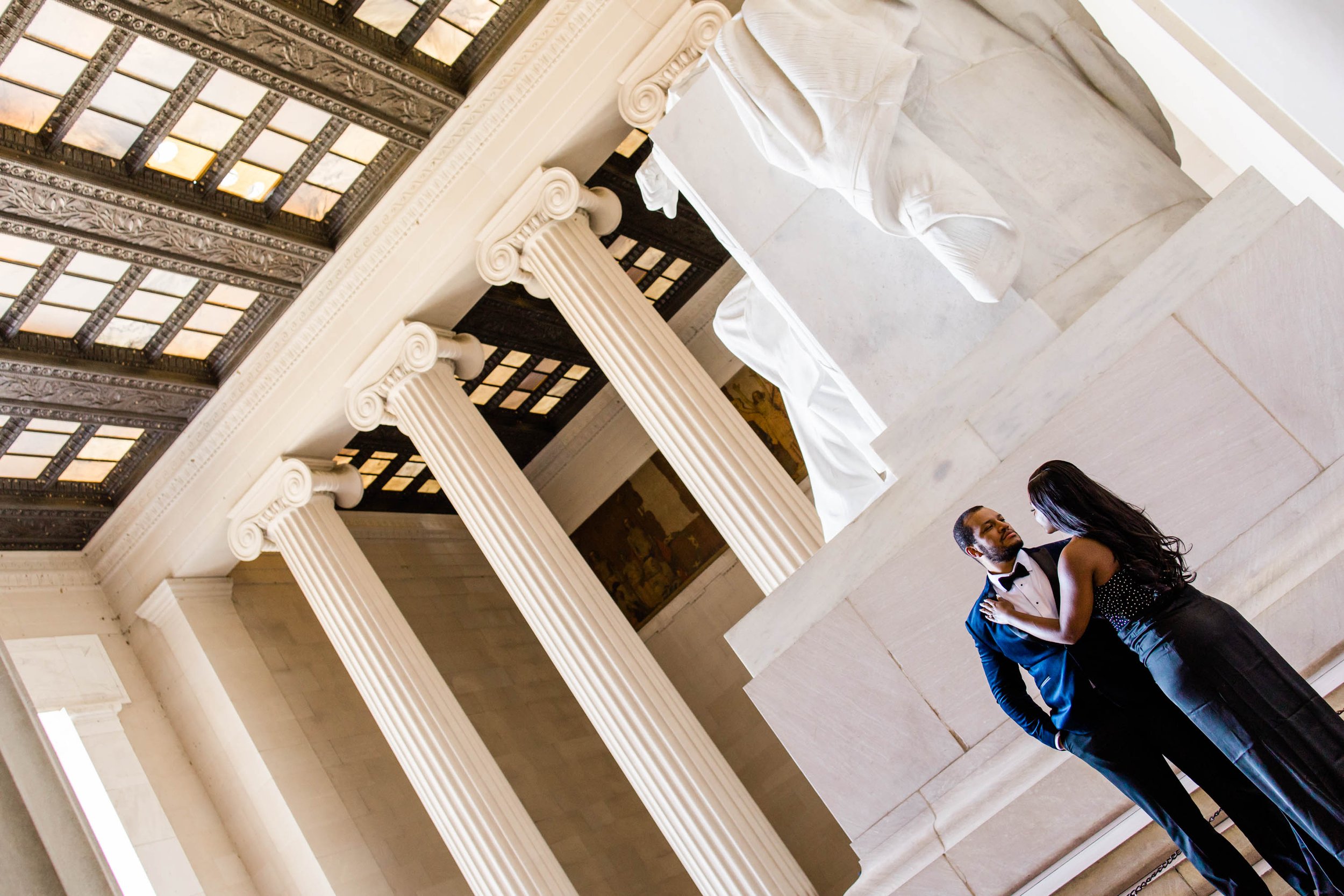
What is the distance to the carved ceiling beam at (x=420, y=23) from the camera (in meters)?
9.75

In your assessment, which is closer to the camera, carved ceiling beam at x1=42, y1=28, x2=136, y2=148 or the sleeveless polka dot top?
the sleeveless polka dot top

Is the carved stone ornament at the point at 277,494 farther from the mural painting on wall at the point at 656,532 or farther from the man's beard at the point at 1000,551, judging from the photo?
the man's beard at the point at 1000,551

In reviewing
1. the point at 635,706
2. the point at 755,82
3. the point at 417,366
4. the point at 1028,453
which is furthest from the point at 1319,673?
the point at 417,366

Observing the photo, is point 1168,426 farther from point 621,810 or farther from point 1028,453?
point 621,810

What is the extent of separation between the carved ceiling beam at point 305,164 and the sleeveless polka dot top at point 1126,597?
9386 millimetres

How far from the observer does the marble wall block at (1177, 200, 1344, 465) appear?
12.5 ft

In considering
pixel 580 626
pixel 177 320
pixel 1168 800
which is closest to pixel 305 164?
pixel 177 320

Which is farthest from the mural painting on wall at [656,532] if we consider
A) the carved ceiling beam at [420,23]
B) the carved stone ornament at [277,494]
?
the carved ceiling beam at [420,23]

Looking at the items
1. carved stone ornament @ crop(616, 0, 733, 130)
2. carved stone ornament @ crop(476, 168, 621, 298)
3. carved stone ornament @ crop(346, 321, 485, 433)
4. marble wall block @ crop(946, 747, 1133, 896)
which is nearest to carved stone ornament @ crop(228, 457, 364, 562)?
carved stone ornament @ crop(346, 321, 485, 433)

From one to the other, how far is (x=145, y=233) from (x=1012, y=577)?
31.6 ft

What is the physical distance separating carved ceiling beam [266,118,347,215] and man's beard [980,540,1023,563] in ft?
29.8

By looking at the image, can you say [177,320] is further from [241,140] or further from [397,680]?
[397,680]

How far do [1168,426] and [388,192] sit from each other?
898 centimetres

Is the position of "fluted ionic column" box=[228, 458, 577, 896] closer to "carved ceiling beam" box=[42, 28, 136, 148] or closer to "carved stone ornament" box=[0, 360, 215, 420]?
"carved stone ornament" box=[0, 360, 215, 420]
